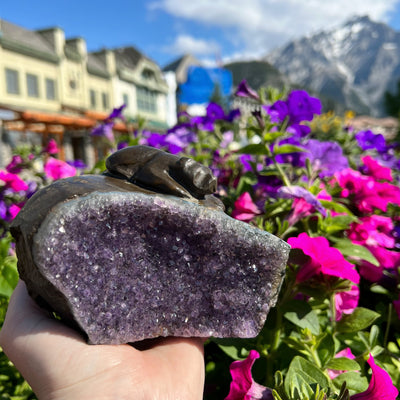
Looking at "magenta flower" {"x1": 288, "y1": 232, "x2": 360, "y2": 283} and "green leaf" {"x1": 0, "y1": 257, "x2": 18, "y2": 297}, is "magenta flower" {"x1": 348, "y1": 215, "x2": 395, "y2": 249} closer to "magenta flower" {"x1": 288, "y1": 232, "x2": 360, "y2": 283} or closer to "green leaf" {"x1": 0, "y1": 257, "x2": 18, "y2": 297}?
"magenta flower" {"x1": 288, "y1": 232, "x2": 360, "y2": 283}

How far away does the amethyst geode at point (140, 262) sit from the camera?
2.46 feet

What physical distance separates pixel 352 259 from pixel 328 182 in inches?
16.2

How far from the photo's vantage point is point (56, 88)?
57.1 ft

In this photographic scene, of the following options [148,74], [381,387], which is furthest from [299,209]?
[148,74]

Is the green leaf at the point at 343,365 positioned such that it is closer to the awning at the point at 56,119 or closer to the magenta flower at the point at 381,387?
the magenta flower at the point at 381,387

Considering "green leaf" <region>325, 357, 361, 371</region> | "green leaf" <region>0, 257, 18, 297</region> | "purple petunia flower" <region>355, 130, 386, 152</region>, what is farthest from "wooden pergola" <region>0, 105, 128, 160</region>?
"green leaf" <region>325, 357, 361, 371</region>

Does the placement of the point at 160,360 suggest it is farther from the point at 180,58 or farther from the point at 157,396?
the point at 180,58

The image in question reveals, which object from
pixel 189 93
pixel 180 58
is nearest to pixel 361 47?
pixel 180 58

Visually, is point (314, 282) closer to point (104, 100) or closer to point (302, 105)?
point (302, 105)

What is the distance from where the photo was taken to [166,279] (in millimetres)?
852

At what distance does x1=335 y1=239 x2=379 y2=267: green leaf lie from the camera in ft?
3.50

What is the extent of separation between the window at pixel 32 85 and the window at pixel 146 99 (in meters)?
8.45

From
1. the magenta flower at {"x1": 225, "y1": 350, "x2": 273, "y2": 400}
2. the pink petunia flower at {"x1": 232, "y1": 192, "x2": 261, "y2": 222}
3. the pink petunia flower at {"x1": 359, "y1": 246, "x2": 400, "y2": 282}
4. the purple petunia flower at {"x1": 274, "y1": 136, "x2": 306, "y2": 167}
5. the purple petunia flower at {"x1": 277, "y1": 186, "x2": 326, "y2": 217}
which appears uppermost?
the purple petunia flower at {"x1": 274, "y1": 136, "x2": 306, "y2": 167}

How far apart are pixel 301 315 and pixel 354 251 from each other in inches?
9.8
